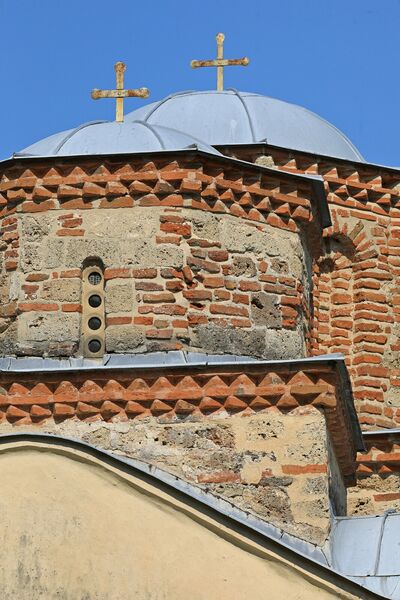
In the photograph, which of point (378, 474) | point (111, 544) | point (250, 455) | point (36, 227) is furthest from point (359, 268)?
point (111, 544)

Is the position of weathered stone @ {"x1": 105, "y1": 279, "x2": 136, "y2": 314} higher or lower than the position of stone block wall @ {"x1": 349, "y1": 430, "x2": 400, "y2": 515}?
higher

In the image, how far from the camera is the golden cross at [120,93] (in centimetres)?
1947

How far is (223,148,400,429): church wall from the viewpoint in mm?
21422

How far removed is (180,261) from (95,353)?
1.02 metres

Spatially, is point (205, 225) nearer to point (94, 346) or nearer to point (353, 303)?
point (94, 346)

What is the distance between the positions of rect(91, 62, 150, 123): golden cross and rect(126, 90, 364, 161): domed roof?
7.18 feet

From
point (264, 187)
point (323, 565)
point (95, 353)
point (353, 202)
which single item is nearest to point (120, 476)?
point (323, 565)

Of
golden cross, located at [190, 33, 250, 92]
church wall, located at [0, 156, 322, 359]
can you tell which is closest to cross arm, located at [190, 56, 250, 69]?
golden cross, located at [190, 33, 250, 92]

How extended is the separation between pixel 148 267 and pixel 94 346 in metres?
0.78

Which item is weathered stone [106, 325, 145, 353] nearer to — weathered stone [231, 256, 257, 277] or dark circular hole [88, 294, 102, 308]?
dark circular hole [88, 294, 102, 308]

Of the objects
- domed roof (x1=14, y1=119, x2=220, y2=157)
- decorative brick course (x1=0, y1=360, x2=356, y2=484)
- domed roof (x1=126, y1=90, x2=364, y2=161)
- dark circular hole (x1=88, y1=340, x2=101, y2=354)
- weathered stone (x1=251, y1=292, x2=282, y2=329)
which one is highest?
domed roof (x1=126, y1=90, x2=364, y2=161)

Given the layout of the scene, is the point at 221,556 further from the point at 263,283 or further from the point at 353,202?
the point at 353,202

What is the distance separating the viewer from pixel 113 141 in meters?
18.4

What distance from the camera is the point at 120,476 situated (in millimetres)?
14633
